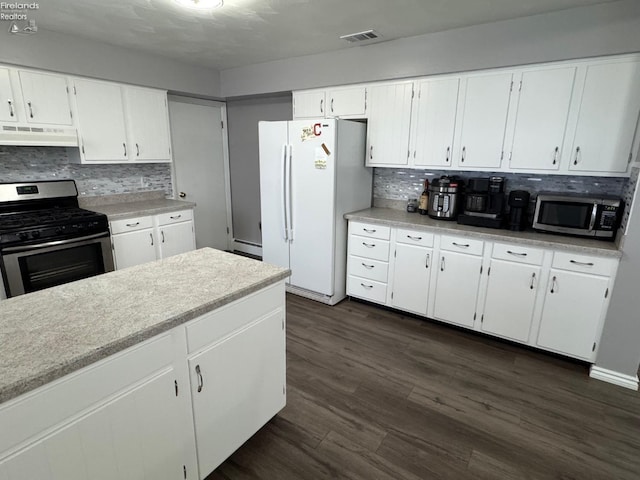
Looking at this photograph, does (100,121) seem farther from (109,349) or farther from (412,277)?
(412,277)

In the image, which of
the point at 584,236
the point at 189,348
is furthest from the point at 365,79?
the point at 189,348

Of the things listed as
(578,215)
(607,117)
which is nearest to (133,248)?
(578,215)

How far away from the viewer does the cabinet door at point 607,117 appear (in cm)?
235

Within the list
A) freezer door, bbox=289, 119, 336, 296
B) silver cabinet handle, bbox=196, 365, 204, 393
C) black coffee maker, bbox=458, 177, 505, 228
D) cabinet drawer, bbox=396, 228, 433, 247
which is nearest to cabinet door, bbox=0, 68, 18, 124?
freezer door, bbox=289, 119, 336, 296

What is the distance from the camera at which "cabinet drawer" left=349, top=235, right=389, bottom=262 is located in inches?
130

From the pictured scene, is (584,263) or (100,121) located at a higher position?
(100,121)

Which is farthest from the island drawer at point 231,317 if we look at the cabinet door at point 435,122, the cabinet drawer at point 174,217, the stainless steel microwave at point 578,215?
the cabinet drawer at point 174,217

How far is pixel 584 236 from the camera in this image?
2.58m

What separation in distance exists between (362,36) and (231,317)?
2.69 meters

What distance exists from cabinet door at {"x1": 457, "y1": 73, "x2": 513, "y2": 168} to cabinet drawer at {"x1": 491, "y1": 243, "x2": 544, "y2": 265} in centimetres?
70

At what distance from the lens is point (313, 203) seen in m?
3.44

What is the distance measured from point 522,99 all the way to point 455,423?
7.96 feet

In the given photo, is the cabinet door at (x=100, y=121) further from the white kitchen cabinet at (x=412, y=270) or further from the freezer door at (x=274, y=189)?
the white kitchen cabinet at (x=412, y=270)

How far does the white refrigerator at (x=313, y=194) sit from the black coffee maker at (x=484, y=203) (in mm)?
1105
